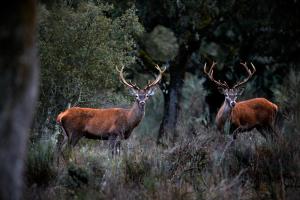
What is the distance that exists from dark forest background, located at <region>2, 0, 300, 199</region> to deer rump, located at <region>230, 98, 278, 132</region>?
281 millimetres

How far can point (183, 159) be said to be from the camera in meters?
9.43

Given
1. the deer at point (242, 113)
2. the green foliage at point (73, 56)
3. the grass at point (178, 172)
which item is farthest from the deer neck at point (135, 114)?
the grass at point (178, 172)

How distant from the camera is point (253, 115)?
48.9ft

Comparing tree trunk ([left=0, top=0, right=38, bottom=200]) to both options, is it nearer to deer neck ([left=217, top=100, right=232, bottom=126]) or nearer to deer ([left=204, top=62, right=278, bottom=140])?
deer ([left=204, top=62, right=278, bottom=140])

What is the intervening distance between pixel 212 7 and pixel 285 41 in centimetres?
295

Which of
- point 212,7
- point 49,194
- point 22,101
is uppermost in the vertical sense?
point 212,7

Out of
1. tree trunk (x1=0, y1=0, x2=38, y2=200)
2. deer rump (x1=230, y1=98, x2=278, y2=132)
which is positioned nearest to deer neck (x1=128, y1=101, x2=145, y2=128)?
deer rump (x1=230, y1=98, x2=278, y2=132)

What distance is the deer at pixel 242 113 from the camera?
14477 mm

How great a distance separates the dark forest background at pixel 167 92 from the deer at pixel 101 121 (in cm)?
33

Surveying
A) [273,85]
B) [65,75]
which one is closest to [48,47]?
[65,75]

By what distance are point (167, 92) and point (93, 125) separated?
6.63m

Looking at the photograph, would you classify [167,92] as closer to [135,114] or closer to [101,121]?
[135,114]

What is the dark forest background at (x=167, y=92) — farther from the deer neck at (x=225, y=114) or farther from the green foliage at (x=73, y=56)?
the deer neck at (x=225, y=114)

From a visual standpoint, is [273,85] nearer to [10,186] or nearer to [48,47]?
[48,47]
